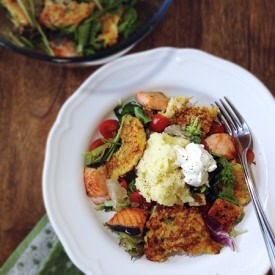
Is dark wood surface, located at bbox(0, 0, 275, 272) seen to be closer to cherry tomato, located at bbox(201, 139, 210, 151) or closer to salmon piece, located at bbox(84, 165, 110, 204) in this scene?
salmon piece, located at bbox(84, 165, 110, 204)

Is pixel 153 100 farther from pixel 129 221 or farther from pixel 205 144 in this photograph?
pixel 129 221

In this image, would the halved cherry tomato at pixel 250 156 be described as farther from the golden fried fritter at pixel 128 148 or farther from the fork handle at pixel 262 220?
the golden fried fritter at pixel 128 148

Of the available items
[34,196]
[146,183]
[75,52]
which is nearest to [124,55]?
[75,52]

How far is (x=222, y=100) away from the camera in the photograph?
1446 millimetres

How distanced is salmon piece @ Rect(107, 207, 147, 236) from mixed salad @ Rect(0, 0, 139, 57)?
50cm

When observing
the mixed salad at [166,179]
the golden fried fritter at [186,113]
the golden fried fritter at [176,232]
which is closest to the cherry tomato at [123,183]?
the mixed salad at [166,179]

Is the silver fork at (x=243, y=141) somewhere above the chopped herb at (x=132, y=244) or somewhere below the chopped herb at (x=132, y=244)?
above

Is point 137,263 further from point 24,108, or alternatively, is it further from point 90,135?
point 24,108

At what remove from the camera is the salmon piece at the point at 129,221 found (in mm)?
1396

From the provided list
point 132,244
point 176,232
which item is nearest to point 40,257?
point 132,244

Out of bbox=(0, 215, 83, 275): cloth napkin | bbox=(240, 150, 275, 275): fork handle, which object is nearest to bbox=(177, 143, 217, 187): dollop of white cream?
bbox=(240, 150, 275, 275): fork handle

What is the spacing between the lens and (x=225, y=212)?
1.41 meters

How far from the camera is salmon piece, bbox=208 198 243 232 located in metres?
1.40

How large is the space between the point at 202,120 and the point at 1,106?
0.63 metres
